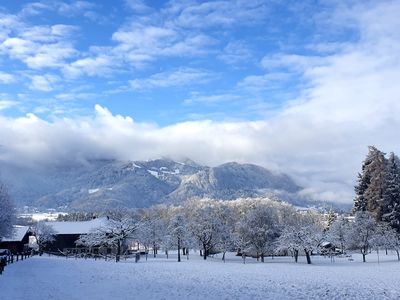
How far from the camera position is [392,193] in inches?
3201

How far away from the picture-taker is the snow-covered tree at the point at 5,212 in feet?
216

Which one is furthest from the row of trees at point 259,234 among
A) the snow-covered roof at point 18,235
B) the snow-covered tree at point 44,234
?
the snow-covered tree at point 44,234

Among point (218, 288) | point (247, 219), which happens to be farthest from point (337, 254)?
point (218, 288)

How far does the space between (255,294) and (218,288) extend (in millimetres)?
3716

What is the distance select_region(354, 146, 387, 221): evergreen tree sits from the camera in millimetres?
85062

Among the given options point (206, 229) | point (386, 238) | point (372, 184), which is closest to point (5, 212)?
point (206, 229)

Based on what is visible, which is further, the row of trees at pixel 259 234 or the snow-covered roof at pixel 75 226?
the snow-covered roof at pixel 75 226

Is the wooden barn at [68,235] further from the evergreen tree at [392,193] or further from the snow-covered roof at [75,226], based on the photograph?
the evergreen tree at [392,193]

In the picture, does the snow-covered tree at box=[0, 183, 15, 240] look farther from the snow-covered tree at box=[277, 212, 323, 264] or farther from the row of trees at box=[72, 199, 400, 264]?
the snow-covered tree at box=[277, 212, 323, 264]

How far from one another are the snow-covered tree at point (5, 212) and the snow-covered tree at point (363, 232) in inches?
2295

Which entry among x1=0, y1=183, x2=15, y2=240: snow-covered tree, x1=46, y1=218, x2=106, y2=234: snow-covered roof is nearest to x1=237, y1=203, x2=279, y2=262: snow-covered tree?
x1=0, y1=183, x2=15, y2=240: snow-covered tree

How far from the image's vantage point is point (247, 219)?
95000 millimetres

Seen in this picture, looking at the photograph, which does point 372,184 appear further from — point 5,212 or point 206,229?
point 5,212

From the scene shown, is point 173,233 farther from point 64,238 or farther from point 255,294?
point 255,294
